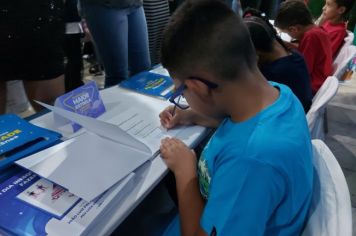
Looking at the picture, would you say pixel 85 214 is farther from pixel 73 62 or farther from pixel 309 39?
pixel 73 62

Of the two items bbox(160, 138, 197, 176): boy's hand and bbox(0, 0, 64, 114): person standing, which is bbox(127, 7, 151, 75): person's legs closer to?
bbox(0, 0, 64, 114): person standing

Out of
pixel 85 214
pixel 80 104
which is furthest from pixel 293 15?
pixel 85 214

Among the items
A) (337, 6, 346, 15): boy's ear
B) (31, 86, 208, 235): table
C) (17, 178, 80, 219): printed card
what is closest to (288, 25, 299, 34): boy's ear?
(337, 6, 346, 15): boy's ear

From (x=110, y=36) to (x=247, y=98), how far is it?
0.75m

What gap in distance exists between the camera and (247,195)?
22.0 inches

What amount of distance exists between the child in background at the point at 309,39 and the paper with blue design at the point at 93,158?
121 cm

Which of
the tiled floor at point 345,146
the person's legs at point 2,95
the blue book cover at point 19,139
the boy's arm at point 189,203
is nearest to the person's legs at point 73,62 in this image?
the person's legs at point 2,95

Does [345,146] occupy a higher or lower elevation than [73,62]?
lower

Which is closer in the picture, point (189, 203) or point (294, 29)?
point (189, 203)

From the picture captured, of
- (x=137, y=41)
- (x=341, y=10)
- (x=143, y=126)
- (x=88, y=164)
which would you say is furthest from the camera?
(x=341, y=10)

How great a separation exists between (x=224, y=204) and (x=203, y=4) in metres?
0.40

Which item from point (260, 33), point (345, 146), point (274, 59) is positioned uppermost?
point (260, 33)

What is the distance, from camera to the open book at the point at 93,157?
0.63m

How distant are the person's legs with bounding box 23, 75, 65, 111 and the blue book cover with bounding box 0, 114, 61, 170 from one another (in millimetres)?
219
